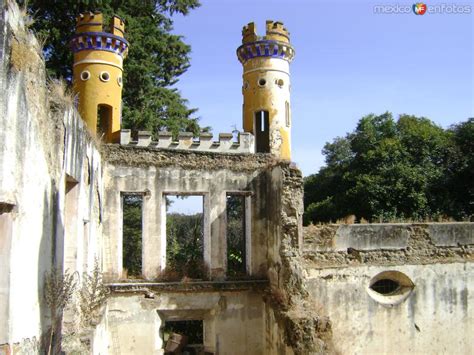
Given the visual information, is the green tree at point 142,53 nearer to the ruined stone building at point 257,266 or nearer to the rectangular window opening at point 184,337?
the ruined stone building at point 257,266

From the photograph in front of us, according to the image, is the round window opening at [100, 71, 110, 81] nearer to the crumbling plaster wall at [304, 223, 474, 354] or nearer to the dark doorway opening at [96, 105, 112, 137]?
the dark doorway opening at [96, 105, 112, 137]

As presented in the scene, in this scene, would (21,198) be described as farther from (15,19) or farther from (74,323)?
(74,323)

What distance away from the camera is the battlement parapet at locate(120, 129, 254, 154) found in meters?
13.8

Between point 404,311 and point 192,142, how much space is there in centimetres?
722

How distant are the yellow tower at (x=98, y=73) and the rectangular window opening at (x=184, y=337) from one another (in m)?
6.24

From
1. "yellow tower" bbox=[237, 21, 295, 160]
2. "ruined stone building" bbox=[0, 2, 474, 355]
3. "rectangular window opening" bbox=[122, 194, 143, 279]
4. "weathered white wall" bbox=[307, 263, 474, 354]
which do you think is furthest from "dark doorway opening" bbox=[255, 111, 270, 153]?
"rectangular window opening" bbox=[122, 194, 143, 279]

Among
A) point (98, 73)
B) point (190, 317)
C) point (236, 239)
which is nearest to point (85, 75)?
point (98, 73)

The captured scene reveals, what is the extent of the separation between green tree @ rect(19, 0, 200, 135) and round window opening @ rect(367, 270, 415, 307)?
11.3 meters

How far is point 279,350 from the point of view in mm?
11852

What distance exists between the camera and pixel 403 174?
2583 centimetres

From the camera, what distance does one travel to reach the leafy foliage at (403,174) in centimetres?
2552

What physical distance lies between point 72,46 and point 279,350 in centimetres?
1116

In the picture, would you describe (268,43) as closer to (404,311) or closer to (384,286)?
(384,286)

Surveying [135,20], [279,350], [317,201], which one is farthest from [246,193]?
[317,201]
